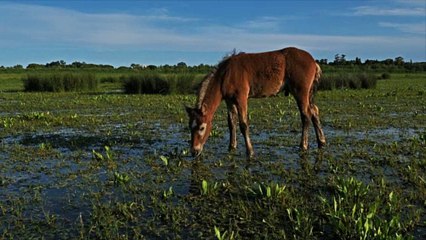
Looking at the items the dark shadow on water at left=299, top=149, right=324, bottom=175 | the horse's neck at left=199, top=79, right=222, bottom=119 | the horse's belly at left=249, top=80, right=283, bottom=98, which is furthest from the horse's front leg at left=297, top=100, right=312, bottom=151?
the horse's neck at left=199, top=79, right=222, bottom=119

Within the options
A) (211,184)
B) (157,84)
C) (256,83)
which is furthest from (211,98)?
(157,84)

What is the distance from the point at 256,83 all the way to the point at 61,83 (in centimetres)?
2513

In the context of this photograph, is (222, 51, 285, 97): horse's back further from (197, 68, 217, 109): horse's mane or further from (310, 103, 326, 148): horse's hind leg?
(310, 103, 326, 148): horse's hind leg

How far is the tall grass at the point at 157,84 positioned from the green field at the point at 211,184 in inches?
626

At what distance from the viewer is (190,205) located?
561 cm

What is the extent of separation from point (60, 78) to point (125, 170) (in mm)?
26057

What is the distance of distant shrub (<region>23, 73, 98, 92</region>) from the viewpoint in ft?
102

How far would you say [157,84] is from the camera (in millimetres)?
29219

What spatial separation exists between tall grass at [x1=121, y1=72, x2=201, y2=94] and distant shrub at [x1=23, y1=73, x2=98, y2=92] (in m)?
3.52

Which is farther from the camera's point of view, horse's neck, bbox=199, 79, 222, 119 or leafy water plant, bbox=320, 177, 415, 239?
horse's neck, bbox=199, 79, 222, 119

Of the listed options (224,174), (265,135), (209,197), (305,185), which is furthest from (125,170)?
(265,135)

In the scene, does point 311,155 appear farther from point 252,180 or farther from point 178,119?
point 178,119

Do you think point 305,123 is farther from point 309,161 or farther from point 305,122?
point 309,161

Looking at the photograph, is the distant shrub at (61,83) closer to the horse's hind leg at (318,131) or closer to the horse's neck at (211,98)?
the horse's neck at (211,98)
